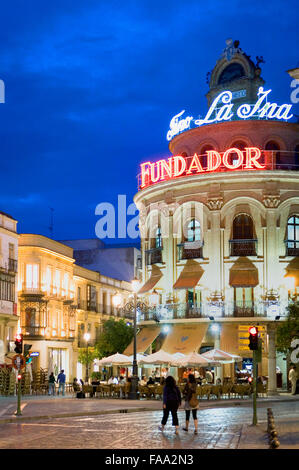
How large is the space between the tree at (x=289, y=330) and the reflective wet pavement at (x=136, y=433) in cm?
1808

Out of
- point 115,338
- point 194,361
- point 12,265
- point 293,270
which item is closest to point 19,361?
point 194,361

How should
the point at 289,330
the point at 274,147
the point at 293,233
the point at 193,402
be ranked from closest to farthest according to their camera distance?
1. the point at 193,402
2. the point at 289,330
3. the point at 293,233
4. the point at 274,147

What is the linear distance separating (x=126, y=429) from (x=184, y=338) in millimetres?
28455

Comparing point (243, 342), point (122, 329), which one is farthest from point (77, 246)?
point (243, 342)

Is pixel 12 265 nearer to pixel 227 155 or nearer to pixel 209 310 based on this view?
pixel 209 310

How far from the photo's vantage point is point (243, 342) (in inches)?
1945

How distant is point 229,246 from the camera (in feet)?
173

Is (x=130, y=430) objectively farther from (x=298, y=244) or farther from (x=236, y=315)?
(x=298, y=244)

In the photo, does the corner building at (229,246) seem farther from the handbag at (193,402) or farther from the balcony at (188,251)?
the handbag at (193,402)

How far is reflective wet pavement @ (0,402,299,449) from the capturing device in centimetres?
1853

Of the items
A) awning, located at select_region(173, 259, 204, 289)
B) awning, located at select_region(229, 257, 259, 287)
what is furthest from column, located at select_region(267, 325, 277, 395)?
awning, located at select_region(173, 259, 204, 289)

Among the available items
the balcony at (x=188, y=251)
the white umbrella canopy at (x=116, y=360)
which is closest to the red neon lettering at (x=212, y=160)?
the balcony at (x=188, y=251)

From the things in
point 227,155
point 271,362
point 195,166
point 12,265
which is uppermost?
point 227,155

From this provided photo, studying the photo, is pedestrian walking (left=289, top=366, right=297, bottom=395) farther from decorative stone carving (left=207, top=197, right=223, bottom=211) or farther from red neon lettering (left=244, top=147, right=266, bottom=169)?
red neon lettering (left=244, top=147, right=266, bottom=169)
